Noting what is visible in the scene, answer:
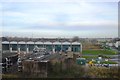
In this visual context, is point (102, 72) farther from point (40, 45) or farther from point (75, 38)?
point (40, 45)

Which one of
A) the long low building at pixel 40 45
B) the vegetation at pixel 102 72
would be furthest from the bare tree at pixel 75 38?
the vegetation at pixel 102 72

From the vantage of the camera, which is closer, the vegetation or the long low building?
the vegetation

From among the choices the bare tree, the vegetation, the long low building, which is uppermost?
the bare tree

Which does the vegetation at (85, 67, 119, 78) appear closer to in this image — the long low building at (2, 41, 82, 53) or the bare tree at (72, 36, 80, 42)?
the long low building at (2, 41, 82, 53)

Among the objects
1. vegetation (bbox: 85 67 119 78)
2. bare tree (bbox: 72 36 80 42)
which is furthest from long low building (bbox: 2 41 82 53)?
vegetation (bbox: 85 67 119 78)

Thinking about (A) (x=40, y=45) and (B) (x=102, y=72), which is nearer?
(B) (x=102, y=72)

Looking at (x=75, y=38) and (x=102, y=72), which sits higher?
(x=75, y=38)

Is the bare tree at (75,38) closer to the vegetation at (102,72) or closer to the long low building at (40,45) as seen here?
the long low building at (40,45)

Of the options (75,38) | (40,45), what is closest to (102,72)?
(75,38)

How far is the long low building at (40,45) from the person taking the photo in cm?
328

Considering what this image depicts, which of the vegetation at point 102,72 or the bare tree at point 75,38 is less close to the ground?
the bare tree at point 75,38

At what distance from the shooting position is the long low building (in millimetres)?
3275

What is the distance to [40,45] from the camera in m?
3.33

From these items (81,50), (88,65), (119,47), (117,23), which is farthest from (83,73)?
(117,23)
